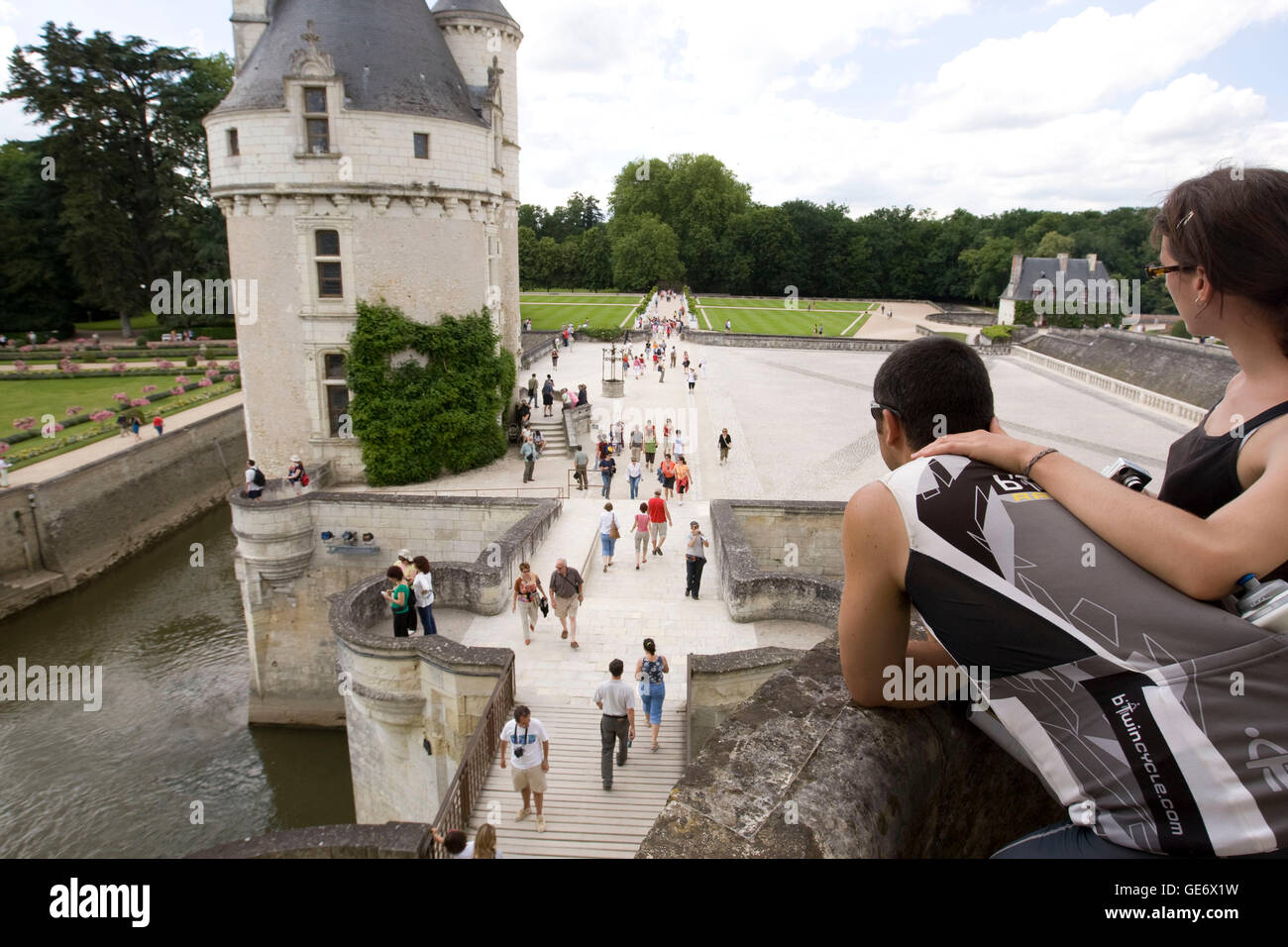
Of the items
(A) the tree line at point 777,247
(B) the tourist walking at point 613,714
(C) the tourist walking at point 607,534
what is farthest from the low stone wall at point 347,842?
(A) the tree line at point 777,247

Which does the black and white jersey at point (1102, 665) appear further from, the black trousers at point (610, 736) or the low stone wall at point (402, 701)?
the low stone wall at point (402, 701)

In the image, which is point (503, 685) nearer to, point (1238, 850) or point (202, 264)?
point (1238, 850)

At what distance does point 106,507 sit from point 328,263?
47.4 ft

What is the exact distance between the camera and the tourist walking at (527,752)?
8.12m

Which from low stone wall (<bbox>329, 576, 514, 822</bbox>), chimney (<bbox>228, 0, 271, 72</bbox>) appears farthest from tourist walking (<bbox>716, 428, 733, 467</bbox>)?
chimney (<bbox>228, 0, 271, 72</bbox>)

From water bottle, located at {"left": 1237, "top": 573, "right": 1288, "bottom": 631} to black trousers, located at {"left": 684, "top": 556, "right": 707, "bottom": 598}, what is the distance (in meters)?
12.0

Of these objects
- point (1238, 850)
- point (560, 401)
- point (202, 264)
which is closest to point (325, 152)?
point (560, 401)

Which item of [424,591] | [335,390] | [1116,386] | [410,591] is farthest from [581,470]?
[1116,386]

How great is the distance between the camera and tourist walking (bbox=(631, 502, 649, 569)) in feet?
50.4

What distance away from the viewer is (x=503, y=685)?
33.1 feet

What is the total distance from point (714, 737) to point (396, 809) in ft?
37.5

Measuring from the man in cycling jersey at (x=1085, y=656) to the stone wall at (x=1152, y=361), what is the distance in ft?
116

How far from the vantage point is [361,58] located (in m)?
19.0
